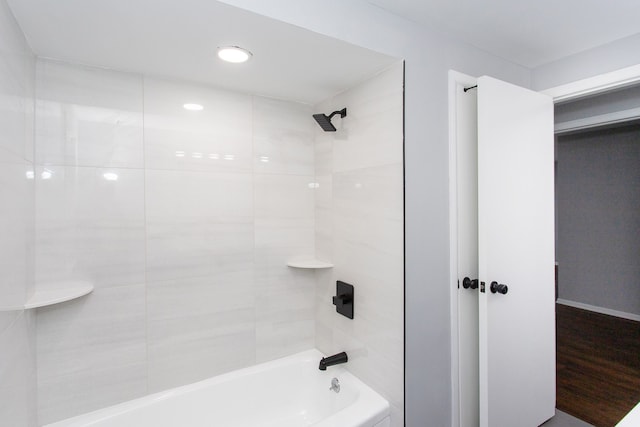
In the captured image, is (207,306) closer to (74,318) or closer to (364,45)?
A: (74,318)

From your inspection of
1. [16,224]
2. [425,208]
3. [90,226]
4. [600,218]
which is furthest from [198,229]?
[600,218]

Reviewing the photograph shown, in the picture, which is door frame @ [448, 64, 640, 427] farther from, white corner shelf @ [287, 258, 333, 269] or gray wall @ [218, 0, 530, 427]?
white corner shelf @ [287, 258, 333, 269]

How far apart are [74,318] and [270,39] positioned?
1.55 m

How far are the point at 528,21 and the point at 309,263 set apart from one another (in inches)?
68.6

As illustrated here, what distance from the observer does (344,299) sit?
1838mm

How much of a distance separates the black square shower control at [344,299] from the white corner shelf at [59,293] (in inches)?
49.5

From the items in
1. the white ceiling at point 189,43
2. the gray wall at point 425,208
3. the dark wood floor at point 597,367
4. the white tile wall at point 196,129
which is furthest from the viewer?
the dark wood floor at point 597,367

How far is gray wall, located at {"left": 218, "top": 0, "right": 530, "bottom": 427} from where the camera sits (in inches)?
59.2

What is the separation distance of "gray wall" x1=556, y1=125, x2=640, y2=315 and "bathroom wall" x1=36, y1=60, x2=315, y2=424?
463 centimetres

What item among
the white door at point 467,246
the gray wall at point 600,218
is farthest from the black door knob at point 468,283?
the gray wall at point 600,218

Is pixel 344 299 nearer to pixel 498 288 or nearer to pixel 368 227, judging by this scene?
pixel 368 227

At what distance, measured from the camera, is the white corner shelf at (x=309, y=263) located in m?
1.96

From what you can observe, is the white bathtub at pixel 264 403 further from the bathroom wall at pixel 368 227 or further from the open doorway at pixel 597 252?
the open doorway at pixel 597 252

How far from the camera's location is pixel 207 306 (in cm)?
178
